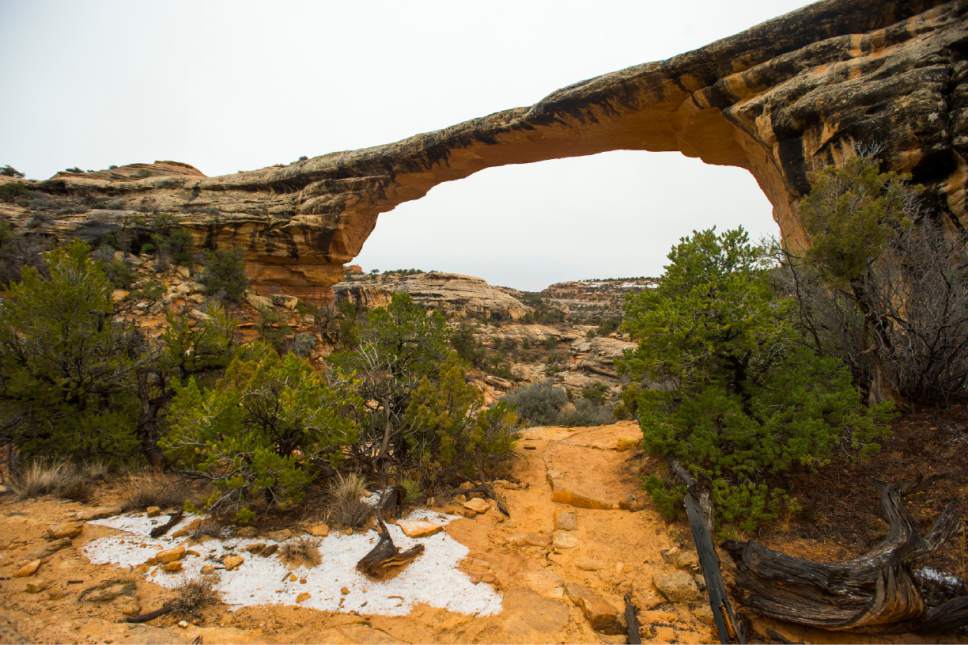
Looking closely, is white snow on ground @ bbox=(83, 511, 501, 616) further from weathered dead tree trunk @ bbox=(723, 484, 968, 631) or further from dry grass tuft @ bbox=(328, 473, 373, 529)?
weathered dead tree trunk @ bbox=(723, 484, 968, 631)

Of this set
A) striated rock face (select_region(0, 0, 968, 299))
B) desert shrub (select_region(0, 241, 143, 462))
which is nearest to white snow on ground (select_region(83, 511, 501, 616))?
desert shrub (select_region(0, 241, 143, 462))

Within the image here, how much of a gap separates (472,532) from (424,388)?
6.37 feet

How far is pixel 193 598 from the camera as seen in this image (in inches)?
105

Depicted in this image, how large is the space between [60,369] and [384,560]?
17.2 feet

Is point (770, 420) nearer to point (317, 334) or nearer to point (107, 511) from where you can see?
point (107, 511)

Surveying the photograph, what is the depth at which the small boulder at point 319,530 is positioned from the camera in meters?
3.61

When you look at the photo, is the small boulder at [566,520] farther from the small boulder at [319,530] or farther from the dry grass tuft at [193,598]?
the dry grass tuft at [193,598]

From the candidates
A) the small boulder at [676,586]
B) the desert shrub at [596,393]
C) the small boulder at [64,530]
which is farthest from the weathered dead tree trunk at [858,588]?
the desert shrub at [596,393]

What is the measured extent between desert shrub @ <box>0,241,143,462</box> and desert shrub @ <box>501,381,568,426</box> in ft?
25.9

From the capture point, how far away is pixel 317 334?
1585cm

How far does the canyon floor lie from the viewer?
2449mm

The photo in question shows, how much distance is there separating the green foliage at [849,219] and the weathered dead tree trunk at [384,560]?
5467 millimetres

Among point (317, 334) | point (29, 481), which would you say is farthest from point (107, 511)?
point (317, 334)

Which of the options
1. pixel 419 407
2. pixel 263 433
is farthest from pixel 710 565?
pixel 263 433
